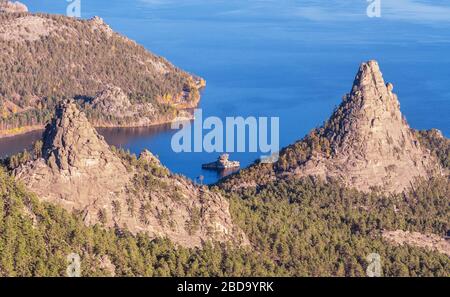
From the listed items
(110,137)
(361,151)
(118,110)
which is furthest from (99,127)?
(361,151)

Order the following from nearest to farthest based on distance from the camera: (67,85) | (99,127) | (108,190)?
1. (108,190)
2. (99,127)
3. (67,85)

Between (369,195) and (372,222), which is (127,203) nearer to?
(372,222)

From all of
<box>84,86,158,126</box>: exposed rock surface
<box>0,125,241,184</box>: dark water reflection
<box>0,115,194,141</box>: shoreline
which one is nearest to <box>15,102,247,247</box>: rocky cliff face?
<box>0,125,241,184</box>: dark water reflection

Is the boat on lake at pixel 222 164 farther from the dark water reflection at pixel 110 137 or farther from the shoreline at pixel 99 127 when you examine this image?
the shoreline at pixel 99 127

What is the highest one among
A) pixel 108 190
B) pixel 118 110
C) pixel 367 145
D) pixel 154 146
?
pixel 118 110

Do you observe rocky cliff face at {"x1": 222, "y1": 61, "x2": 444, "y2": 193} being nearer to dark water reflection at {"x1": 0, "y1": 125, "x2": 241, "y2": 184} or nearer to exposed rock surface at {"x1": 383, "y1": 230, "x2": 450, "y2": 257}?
exposed rock surface at {"x1": 383, "y1": 230, "x2": 450, "y2": 257}

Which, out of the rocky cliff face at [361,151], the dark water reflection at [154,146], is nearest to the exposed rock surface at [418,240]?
the rocky cliff face at [361,151]

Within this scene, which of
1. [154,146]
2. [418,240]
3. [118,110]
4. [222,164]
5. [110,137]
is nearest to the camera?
[418,240]

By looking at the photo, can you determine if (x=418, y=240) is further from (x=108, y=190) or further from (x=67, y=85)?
(x=67, y=85)
